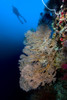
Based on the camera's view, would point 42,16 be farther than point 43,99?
Yes

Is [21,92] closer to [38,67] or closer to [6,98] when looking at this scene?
[6,98]

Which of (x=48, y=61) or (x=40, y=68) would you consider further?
(x=40, y=68)

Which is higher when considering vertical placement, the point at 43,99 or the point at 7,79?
the point at 7,79

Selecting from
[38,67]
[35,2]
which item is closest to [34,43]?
[38,67]

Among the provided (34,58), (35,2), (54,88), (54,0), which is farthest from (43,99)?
(35,2)

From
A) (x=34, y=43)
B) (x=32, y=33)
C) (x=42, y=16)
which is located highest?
(x=42, y=16)

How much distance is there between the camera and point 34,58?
377cm

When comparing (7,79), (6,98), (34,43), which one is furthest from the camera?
(7,79)

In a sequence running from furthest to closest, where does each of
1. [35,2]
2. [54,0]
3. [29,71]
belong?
[35,2]
[54,0]
[29,71]

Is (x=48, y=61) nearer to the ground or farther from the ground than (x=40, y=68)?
farther from the ground

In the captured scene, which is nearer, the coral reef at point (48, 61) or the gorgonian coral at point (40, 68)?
the coral reef at point (48, 61)

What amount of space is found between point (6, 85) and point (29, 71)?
11.3 ft

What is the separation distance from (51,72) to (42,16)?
4.33 metres

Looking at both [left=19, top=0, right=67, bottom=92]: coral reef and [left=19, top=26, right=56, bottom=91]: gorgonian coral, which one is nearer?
[left=19, top=0, right=67, bottom=92]: coral reef
